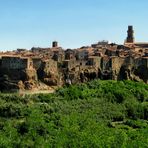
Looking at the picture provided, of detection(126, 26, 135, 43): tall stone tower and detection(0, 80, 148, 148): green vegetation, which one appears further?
detection(126, 26, 135, 43): tall stone tower

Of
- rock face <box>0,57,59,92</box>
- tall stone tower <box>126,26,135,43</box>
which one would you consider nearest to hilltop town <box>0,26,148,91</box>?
rock face <box>0,57,59,92</box>

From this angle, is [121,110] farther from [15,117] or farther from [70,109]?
[15,117]

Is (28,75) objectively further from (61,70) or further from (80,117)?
(80,117)

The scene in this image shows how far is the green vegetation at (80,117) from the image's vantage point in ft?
139

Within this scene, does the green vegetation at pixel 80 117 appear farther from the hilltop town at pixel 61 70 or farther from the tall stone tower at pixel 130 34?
the tall stone tower at pixel 130 34

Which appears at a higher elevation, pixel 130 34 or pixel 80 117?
pixel 130 34

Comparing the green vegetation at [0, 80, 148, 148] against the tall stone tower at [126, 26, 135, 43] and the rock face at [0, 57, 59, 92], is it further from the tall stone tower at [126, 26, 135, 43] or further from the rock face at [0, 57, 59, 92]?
the tall stone tower at [126, 26, 135, 43]

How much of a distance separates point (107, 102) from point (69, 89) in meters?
3.15

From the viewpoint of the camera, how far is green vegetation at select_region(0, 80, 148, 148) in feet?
139

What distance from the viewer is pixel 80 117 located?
157 feet

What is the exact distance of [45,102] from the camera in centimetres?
5031

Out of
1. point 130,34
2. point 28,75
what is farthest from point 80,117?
point 130,34

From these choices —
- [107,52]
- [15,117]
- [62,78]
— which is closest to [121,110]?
[62,78]

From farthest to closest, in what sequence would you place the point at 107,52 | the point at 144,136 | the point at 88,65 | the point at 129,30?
the point at 129,30 < the point at 107,52 < the point at 88,65 < the point at 144,136
